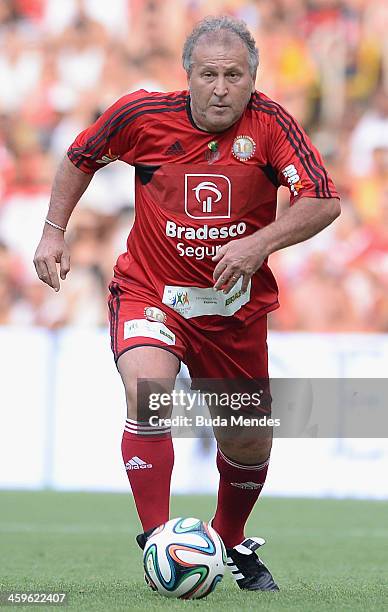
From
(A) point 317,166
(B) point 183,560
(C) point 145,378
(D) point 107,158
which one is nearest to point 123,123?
(D) point 107,158

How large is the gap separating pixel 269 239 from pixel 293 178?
1.11 feet

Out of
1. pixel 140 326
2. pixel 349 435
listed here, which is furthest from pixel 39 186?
pixel 140 326

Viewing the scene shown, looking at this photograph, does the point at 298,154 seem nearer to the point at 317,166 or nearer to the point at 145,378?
the point at 317,166

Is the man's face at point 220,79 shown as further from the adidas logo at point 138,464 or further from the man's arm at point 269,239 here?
the adidas logo at point 138,464

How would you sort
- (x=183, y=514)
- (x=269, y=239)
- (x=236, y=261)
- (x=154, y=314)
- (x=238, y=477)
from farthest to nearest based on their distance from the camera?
(x=183, y=514)
(x=238, y=477)
(x=154, y=314)
(x=269, y=239)
(x=236, y=261)

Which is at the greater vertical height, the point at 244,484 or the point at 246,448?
the point at 246,448

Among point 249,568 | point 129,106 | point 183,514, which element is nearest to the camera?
point 129,106

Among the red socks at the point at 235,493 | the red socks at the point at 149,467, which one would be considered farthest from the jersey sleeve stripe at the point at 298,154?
the red socks at the point at 235,493

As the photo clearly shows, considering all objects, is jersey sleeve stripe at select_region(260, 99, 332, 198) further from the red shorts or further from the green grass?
the green grass

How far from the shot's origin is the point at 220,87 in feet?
15.5

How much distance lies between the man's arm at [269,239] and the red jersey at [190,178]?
249 millimetres

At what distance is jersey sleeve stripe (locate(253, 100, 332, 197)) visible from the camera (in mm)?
4699

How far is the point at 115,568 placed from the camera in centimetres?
592

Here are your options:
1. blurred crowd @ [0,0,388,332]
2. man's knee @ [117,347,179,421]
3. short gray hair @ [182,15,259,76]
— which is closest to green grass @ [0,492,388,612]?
man's knee @ [117,347,179,421]
